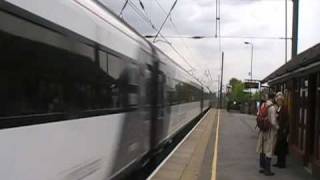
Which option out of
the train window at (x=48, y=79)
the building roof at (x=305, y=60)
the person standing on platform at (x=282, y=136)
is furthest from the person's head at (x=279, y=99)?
the train window at (x=48, y=79)

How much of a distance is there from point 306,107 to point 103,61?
8.45 meters

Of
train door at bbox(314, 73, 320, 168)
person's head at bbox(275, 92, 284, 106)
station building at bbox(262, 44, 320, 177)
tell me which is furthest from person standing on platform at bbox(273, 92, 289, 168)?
train door at bbox(314, 73, 320, 168)

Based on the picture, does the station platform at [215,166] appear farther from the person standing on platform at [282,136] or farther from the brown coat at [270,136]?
the brown coat at [270,136]

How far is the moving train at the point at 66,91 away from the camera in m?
5.46

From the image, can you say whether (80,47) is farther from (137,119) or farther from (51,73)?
(137,119)

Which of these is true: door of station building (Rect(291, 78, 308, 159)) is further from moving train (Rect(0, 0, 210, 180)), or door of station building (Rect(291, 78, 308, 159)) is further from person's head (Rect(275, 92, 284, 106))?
moving train (Rect(0, 0, 210, 180))

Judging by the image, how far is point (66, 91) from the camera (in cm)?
700

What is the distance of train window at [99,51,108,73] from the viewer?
8.78m

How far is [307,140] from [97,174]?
7866 millimetres

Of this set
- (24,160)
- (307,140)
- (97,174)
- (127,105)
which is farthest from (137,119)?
(24,160)

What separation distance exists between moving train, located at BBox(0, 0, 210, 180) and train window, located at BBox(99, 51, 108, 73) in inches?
0.5

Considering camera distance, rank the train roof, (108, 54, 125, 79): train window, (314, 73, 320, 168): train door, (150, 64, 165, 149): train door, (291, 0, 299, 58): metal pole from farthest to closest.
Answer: (291, 0, 299, 58): metal pole, (150, 64, 165, 149): train door, (314, 73, 320, 168): train door, (108, 54, 125, 79): train window, the train roof

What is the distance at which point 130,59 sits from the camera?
1146cm

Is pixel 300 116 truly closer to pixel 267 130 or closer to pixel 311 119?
pixel 311 119
